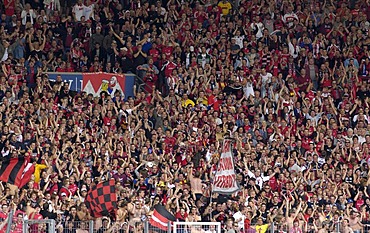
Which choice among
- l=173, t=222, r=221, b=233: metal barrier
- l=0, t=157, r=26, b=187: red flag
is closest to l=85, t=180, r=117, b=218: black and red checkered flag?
l=0, t=157, r=26, b=187: red flag

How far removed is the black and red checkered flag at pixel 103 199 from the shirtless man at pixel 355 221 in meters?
5.68

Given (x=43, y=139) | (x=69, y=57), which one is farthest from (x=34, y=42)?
(x=43, y=139)

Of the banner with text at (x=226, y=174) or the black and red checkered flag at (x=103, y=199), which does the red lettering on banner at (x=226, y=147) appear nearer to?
the banner with text at (x=226, y=174)

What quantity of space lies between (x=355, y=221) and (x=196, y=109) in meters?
6.33

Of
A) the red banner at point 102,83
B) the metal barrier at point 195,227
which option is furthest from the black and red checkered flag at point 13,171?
the red banner at point 102,83

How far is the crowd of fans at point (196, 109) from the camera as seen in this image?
28.0 metres

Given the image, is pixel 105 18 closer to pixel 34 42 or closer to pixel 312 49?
pixel 34 42

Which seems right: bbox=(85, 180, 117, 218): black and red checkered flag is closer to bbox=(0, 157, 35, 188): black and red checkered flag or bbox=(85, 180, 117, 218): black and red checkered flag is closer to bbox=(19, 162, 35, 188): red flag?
bbox=(0, 157, 35, 188): black and red checkered flag

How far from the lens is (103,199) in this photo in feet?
79.2

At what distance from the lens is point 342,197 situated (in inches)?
1136

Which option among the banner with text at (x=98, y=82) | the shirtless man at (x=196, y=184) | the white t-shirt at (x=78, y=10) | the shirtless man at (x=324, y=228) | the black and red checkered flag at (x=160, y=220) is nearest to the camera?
the black and red checkered flag at (x=160, y=220)

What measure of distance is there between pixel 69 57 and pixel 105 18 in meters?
1.93

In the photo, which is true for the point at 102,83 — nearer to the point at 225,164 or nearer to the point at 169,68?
the point at 169,68

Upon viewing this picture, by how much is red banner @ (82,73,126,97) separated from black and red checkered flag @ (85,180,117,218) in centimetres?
853
